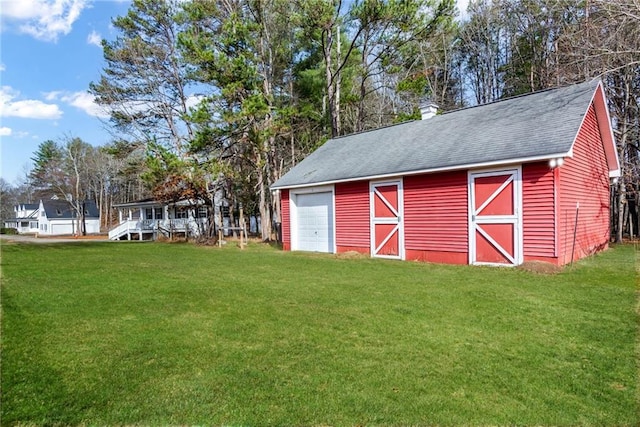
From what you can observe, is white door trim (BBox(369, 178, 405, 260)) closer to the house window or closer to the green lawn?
the green lawn

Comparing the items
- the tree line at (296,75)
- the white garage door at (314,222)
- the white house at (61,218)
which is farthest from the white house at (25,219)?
the white garage door at (314,222)

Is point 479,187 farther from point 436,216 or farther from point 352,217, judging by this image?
point 352,217

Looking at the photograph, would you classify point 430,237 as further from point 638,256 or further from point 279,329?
point 279,329

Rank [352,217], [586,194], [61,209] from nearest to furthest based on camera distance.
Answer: [586,194] → [352,217] → [61,209]

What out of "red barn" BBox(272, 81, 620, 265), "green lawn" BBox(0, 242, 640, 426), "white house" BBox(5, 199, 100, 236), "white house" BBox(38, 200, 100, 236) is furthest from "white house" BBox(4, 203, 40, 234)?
"green lawn" BBox(0, 242, 640, 426)

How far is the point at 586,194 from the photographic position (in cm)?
1049

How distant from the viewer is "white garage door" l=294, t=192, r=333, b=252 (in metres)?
13.2

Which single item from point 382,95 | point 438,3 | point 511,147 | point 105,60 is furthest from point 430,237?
point 105,60

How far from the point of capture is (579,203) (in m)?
9.88

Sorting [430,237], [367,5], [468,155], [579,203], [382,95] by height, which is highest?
[367,5]

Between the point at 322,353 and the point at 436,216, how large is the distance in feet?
23.5

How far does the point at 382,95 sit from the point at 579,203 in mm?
16169

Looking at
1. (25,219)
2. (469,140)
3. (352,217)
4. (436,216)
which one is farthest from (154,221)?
(25,219)

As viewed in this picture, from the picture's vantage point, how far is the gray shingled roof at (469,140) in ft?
28.6
